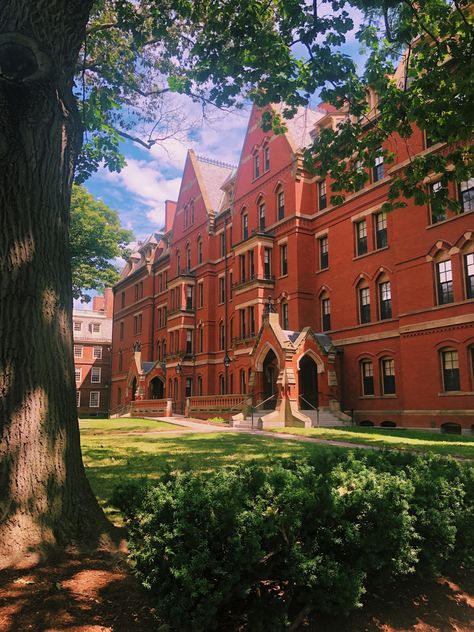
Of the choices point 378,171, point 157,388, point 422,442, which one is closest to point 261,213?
point 378,171

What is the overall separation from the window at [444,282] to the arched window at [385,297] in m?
3.35

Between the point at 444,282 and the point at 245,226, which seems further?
the point at 245,226

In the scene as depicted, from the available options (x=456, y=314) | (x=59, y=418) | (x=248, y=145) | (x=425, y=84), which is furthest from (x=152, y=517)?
(x=248, y=145)

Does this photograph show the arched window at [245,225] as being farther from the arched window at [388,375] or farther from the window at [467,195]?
the window at [467,195]

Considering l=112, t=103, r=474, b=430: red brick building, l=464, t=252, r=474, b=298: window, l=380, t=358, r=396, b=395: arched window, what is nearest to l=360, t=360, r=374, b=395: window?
l=112, t=103, r=474, b=430: red brick building

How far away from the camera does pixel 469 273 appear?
2111 centimetres

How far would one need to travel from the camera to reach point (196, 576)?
9.57 ft

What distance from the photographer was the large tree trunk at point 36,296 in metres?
4.32

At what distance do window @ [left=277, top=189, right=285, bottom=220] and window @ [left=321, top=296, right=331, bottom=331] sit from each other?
6674mm

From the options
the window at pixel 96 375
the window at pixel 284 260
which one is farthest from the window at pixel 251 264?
the window at pixel 96 375

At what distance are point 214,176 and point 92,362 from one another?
34450 millimetres

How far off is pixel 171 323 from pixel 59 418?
4084 cm

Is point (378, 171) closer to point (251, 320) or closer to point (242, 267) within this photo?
point (242, 267)

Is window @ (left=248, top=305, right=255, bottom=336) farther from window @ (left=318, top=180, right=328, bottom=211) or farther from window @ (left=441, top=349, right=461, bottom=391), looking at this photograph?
window @ (left=441, top=349, right=461, bottom=391)
